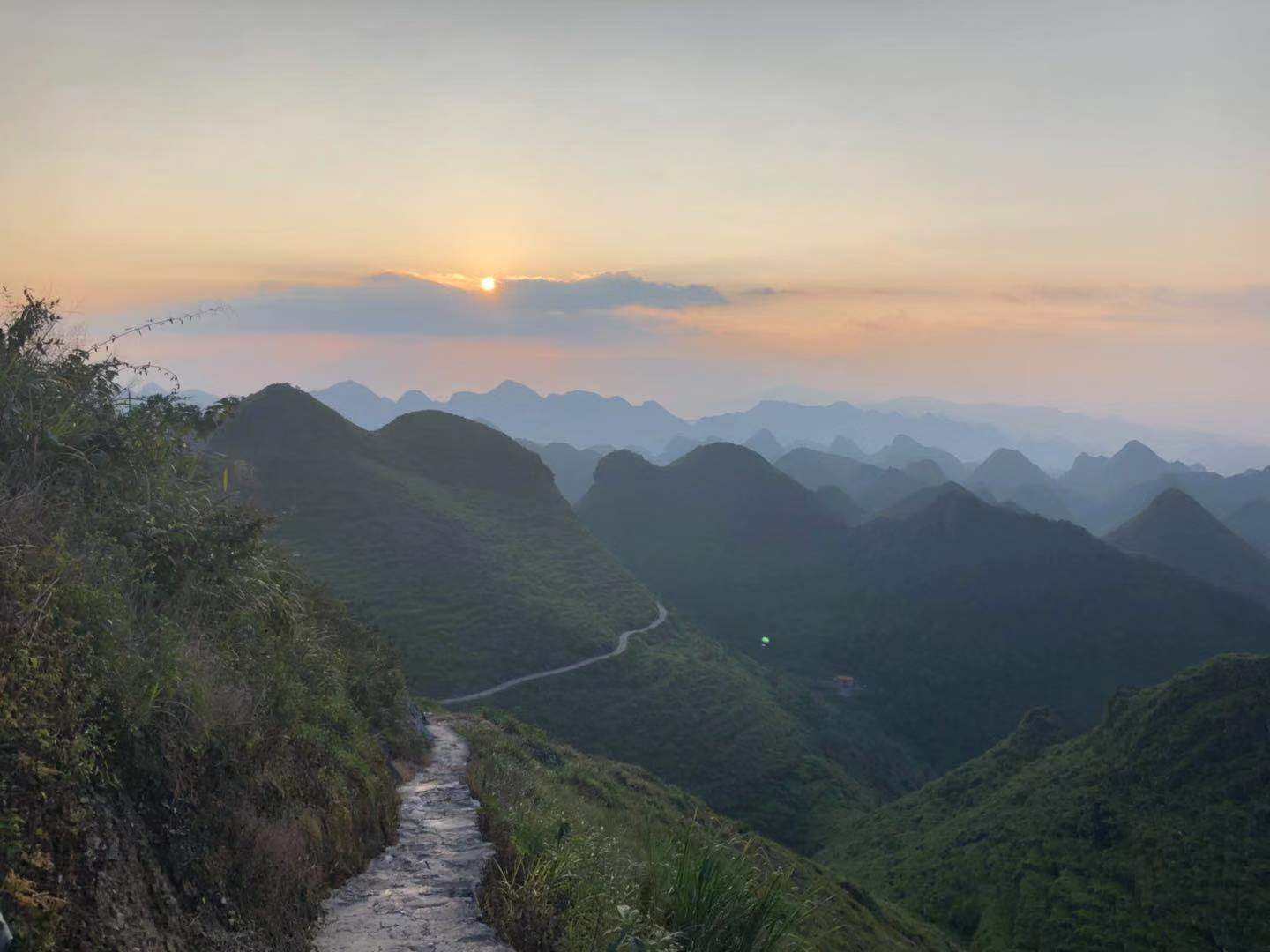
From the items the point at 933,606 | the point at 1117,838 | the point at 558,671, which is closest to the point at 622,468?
the point at 933,606

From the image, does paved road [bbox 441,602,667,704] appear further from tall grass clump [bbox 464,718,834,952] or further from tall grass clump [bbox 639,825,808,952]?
tall grass clump [bbox 639,825,808,952]

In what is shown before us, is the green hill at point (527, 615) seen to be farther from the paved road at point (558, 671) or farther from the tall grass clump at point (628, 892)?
the tall grass clump at point (628, 892)

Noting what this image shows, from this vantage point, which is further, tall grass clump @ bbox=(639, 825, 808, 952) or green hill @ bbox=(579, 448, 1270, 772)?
green hill @ bbox=(579, 448, 1270, 772)

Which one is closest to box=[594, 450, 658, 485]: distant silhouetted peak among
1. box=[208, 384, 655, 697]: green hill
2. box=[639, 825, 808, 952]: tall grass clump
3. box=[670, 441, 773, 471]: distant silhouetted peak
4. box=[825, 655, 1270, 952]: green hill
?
box=[670, 441, 773, 471]: distant silhouetted peak

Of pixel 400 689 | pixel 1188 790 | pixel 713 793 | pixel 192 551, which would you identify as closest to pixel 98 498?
pixel 192 551

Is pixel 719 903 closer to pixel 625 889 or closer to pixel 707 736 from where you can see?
pixel 625 889

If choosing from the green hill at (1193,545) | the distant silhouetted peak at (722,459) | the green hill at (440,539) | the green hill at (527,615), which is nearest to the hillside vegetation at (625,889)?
the green hill at (527,615)

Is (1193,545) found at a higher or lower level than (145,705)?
lower
